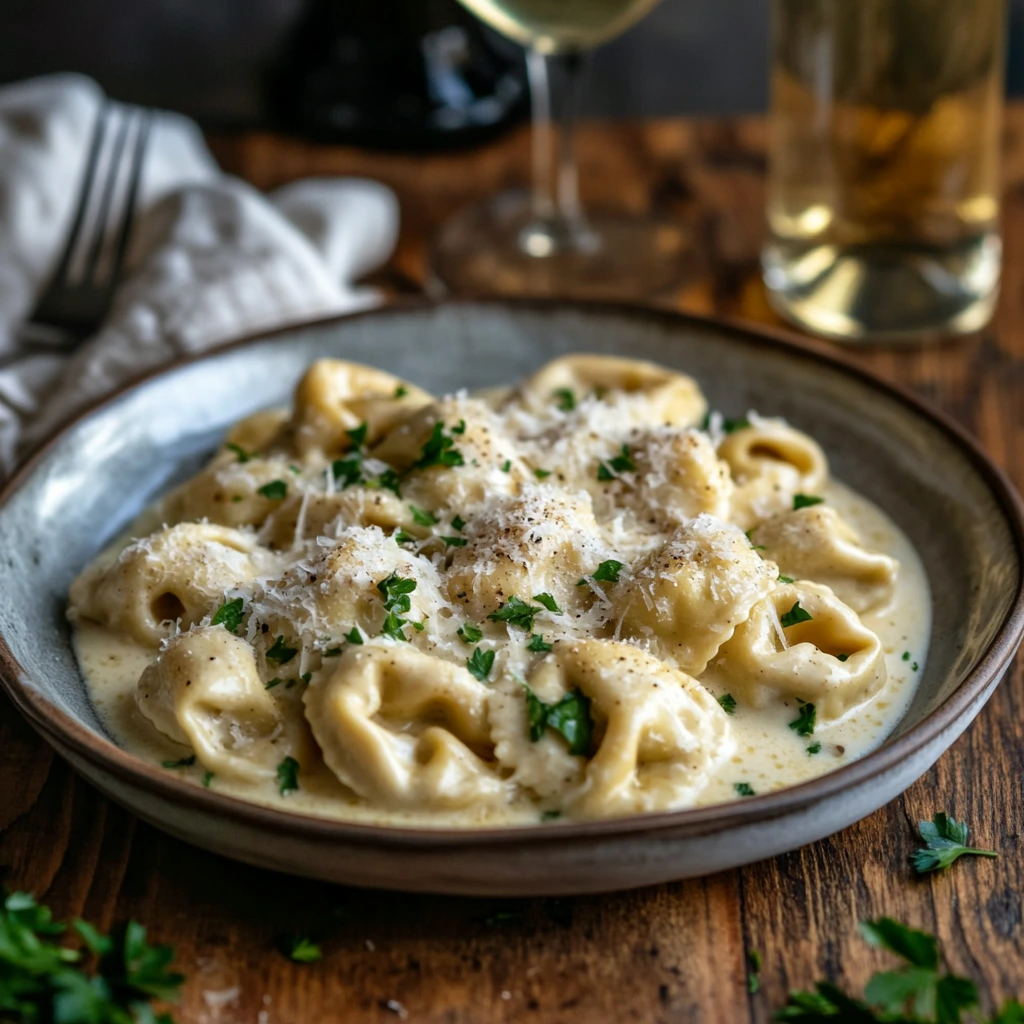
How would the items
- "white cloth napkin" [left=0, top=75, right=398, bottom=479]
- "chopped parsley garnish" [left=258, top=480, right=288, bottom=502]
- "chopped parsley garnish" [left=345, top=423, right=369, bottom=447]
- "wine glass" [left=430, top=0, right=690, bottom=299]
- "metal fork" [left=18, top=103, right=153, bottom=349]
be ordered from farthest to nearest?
"wine glass" [left=430, top=0, right=690, bottom=299]
"metal fork" [left=18, top=103, right=153, bottom=349]
"white cloth napkin" [left=0, top=75, right=398, bottom=479]
"chopped parsley garnish" [left=345, top=423, right=369, bottom=447]
"chopped parsley garnish" [left=258, top=480, right=288, bottom=502]

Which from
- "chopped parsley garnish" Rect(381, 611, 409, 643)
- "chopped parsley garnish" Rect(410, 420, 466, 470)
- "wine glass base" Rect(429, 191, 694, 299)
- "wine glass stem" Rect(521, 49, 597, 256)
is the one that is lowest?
"wine glass base" Rect(429, 191, 694, 299)

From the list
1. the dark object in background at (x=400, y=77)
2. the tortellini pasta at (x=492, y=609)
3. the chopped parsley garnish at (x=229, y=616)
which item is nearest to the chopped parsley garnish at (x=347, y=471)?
the tortellini pasta at (x=492, y=609)

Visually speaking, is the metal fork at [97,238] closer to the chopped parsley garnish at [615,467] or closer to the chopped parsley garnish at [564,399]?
the chopped parsley garnish at [564,399]

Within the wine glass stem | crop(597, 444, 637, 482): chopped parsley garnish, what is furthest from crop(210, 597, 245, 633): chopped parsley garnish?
the wine glass stem

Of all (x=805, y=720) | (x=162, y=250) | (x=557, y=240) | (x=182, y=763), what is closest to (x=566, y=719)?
(x=805, y=720)

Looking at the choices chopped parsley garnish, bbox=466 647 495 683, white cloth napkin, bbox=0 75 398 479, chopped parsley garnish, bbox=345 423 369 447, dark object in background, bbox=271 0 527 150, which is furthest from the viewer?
dark object in background, bbox=271 0 527 150

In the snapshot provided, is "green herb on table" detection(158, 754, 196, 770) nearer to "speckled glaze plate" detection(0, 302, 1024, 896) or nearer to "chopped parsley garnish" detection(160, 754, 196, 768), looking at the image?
"chopped parsley garnish" detection(160, 754, 196, 768)

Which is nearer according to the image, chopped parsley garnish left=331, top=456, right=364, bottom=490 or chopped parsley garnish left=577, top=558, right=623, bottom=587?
chopped parsley garnish left=577, top=558, right=623, bottom=587

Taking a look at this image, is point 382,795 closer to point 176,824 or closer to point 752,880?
point 176,824

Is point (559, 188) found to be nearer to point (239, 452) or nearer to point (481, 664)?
point (239, 452)
